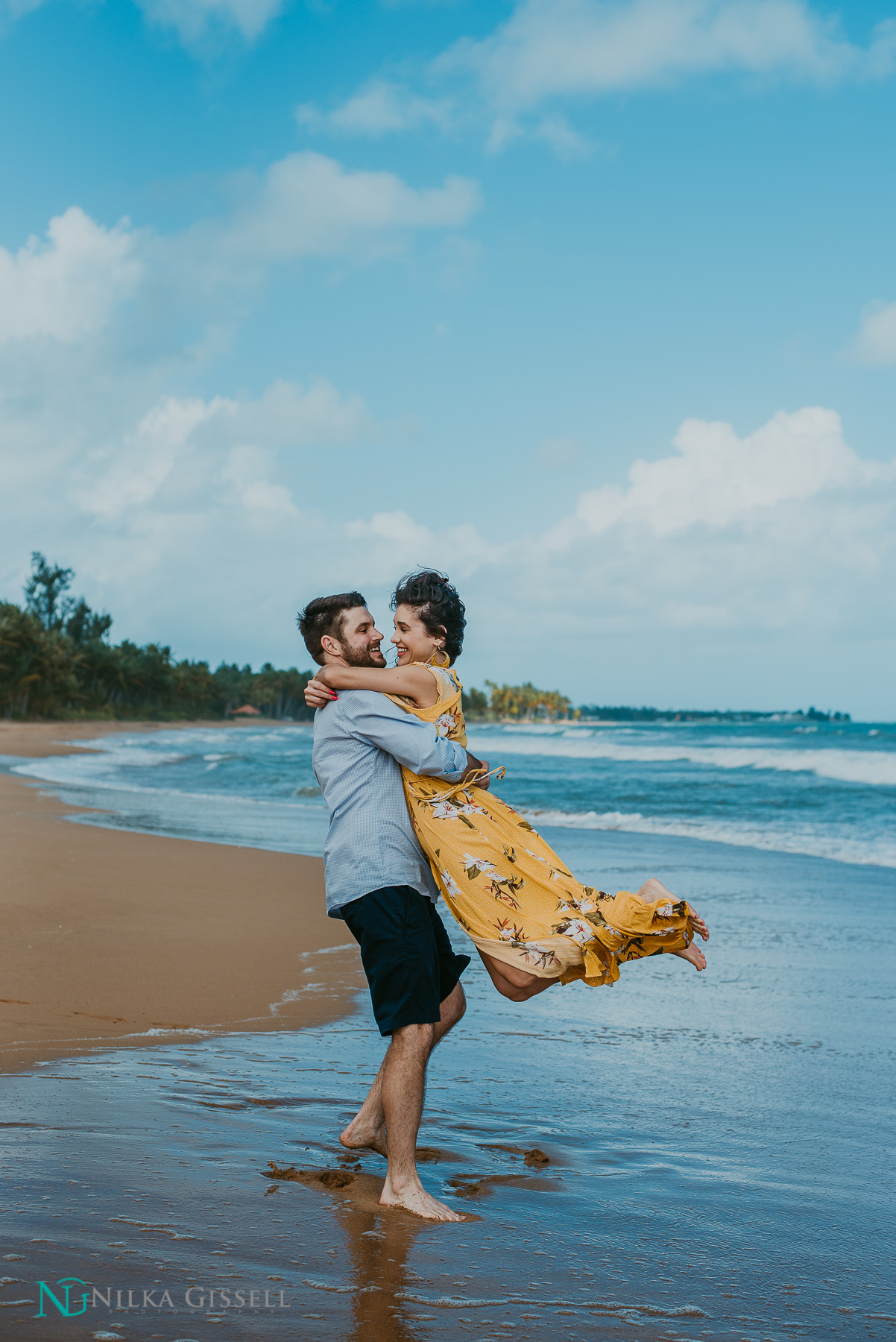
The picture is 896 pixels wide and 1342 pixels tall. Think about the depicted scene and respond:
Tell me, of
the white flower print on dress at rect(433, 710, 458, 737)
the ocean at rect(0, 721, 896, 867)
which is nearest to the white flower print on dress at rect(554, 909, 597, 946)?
the white flower print on dress at rect(433, 710, 458, 737)

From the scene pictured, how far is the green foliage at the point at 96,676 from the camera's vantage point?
6306 cm

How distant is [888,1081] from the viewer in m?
4.33

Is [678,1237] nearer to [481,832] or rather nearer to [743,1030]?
[481,832]

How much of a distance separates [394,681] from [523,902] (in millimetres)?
788

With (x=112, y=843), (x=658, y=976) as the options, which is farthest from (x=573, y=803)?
(x=658, y=976)

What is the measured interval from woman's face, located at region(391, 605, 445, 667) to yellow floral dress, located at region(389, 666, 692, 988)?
27 cm

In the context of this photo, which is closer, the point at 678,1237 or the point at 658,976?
the point at 678,1237

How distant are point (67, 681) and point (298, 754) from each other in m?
34.9

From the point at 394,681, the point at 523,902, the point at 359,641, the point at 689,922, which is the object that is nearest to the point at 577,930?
the point at 523,902

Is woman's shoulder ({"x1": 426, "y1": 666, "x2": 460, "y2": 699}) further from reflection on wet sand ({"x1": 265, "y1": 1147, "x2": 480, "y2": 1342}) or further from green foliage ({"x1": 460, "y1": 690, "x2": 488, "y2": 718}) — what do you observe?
green foliage ({"x1": 460, "y1": 690, "x2": 488, "y2": 718})

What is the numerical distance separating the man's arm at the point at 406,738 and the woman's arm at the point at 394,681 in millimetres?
37

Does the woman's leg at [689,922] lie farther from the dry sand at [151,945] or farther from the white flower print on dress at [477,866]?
the dry sand at [151,945]

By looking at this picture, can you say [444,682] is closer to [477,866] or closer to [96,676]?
[477,866]

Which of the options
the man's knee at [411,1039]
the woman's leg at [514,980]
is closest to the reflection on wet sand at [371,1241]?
the man's knee at [411,1039]
